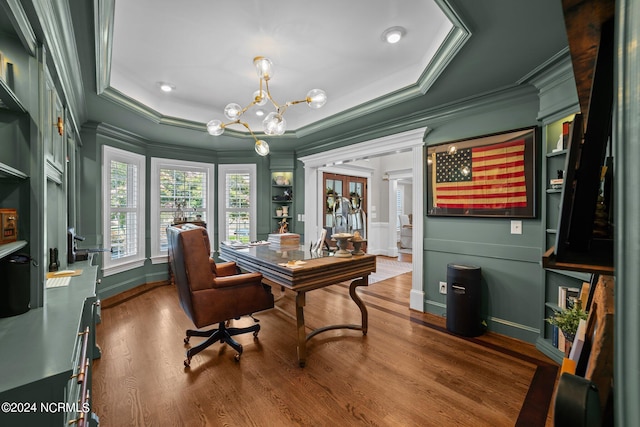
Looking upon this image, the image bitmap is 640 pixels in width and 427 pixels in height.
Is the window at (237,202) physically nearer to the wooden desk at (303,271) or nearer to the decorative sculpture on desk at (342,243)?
the wooden desk at (303,271)

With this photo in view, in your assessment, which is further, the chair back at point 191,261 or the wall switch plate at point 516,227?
the wall switch plate at point 516,227

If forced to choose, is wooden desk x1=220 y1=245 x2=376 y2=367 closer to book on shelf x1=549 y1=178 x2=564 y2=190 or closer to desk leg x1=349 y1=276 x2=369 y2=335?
desk leg x1=349 y1=276 x2=369 y2=335

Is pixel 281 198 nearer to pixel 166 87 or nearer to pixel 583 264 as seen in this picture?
pixel 166 87

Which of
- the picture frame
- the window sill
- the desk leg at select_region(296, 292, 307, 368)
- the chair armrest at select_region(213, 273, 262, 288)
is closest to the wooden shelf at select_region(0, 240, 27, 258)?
the picture frame

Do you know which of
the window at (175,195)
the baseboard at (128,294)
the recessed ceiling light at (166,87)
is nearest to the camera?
the recessed ceiling light at (166,87)

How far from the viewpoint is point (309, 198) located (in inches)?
208

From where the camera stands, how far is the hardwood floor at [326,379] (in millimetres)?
1787

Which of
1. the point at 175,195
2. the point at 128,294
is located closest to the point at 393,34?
the point at 175,195

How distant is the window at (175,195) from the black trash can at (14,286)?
3.74 meters

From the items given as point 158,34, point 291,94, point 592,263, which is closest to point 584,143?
point 592,263

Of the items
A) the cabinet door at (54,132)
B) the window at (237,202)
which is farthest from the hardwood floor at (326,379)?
the window at (237,202)

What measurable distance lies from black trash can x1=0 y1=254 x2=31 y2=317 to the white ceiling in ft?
5.92

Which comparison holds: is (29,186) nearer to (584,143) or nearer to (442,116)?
(584,143)

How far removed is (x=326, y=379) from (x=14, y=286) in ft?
6.34
